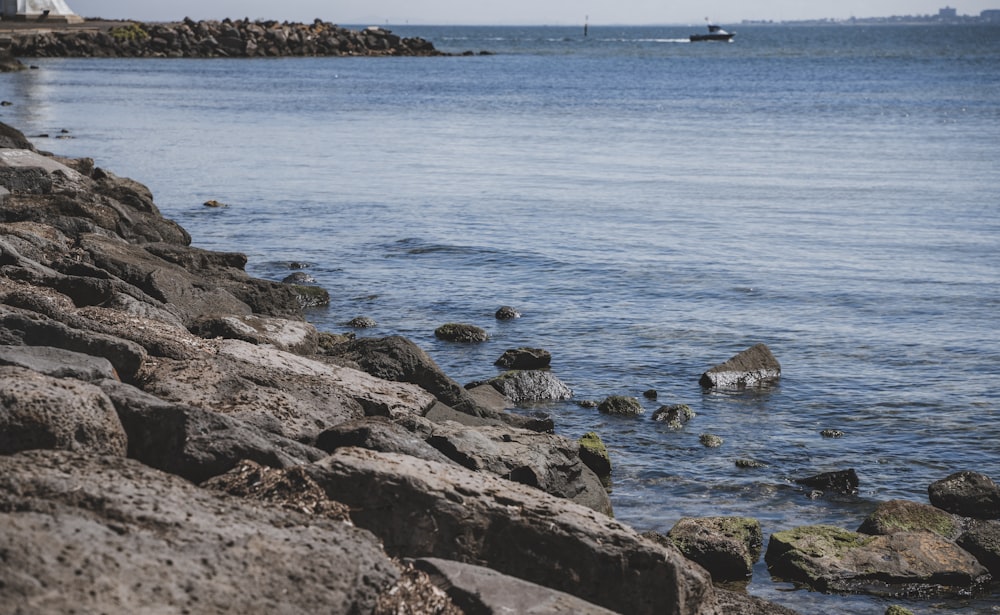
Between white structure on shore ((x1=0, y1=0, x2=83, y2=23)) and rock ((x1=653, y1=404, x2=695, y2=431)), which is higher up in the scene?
white structure on shore ((x1=0, y1=0, x2=83, y2=23))

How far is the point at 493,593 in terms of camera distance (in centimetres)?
510

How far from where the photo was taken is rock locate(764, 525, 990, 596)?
813 cm

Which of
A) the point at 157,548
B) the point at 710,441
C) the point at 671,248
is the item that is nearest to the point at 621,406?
the point at 710,441

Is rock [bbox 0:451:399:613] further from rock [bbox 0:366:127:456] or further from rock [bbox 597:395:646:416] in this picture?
rock [bbox 597:395:646:416]

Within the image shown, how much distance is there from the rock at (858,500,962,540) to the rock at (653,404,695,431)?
2809mm

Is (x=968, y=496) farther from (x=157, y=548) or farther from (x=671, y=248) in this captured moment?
(x=671, y=248)

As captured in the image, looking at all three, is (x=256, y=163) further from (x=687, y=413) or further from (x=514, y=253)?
(x=687, y=413)

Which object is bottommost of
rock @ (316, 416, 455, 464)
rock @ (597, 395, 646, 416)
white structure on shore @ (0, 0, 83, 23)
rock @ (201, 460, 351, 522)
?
rock @ (597, 395, 646, 416)

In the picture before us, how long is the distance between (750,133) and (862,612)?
113 feet

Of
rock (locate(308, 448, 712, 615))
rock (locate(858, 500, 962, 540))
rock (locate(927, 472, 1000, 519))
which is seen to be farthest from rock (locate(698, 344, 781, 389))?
rock (locate(308, 448, 712, 615))

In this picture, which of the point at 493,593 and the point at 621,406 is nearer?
the point at 493,593

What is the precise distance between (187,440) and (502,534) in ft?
5.47

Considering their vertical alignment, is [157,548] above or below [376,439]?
above

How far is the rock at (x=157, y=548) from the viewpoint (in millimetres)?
4098
